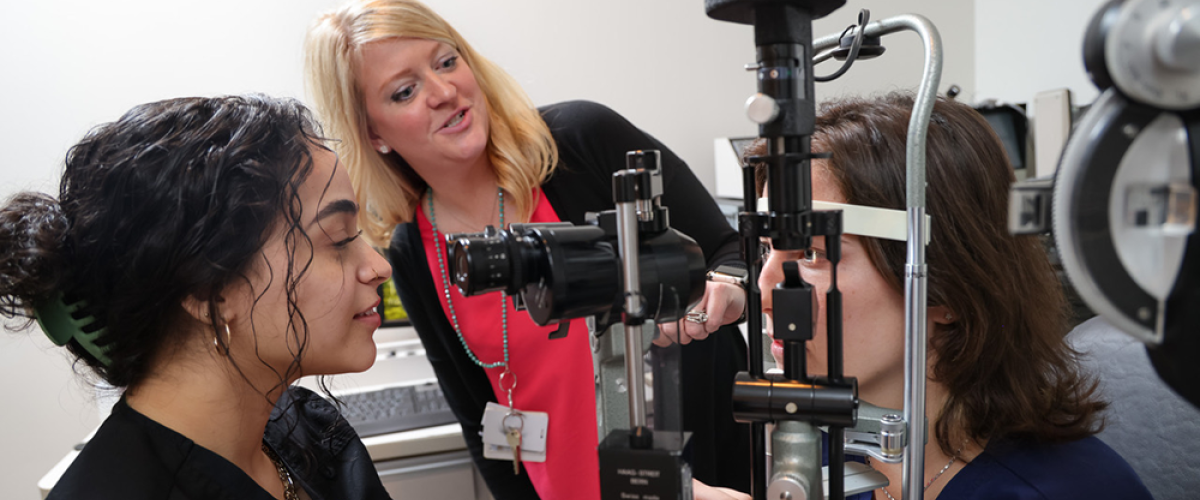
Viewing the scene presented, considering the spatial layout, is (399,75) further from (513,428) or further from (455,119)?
(513,428)

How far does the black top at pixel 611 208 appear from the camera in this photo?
144cm

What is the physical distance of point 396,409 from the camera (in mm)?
2074

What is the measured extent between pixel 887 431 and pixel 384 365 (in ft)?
6.10

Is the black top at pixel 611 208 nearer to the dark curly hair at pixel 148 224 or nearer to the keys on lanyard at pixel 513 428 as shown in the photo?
the keys on lanyard at pixel 513 428

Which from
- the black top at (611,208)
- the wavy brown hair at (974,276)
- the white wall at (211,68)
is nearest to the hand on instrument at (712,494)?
the wavy brown hair at (974,276)

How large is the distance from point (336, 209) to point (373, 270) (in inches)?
3.6

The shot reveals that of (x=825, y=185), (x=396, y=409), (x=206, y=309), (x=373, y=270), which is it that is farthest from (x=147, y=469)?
(x=396, y=409)

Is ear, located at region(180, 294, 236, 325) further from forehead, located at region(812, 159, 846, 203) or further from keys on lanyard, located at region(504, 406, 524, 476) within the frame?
forehead, located at region(812, 159, 846, 203)

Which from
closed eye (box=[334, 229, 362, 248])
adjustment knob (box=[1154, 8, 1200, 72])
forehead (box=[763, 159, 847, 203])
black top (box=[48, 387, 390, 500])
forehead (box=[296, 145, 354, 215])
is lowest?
black top (box=[48, 387, 390, 500])

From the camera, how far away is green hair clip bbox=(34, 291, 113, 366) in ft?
2.99

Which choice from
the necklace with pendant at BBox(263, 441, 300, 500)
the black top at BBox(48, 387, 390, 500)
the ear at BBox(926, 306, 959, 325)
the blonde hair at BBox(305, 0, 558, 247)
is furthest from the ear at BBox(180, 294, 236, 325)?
the ear at BBox(926, 306, 959, 325)

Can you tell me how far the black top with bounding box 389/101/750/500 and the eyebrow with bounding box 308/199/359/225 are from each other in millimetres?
444

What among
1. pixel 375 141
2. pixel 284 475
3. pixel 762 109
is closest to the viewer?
pixel 762 109

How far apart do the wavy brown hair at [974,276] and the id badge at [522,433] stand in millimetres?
716
